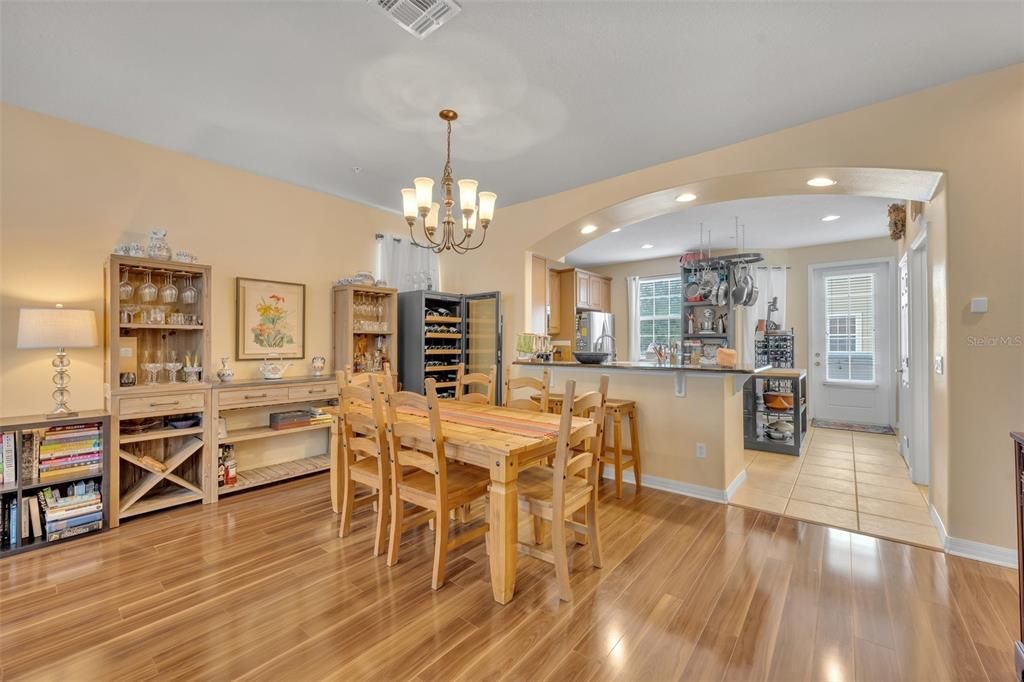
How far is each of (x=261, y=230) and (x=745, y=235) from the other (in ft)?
18.9

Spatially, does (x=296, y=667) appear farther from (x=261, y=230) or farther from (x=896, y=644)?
(x=261, y=230)

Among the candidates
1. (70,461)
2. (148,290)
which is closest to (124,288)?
(148,290)

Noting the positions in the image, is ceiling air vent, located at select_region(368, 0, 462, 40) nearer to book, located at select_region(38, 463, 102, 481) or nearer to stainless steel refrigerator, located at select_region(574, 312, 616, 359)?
book, located at select_region(38, 463, 102, 481)

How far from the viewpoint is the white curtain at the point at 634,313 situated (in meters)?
7.59

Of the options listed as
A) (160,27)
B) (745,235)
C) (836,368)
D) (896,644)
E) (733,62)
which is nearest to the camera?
(896,644)

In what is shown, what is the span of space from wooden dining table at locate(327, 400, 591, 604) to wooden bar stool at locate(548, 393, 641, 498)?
108 cm

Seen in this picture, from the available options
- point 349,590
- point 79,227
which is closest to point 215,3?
point 79,227

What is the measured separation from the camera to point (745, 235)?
5.80m

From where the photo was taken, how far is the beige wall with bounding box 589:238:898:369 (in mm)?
6039

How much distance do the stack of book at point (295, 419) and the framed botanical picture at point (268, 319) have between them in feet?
1.89

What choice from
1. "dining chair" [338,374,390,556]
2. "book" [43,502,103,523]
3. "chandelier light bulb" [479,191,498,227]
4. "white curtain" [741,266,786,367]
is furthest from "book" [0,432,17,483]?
"white curtain" [741,266,786,367]

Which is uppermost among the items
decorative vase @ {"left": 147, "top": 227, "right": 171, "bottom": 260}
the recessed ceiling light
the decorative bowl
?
the recessed ceiling light

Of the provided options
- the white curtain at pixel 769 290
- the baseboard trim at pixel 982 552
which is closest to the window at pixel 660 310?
the white curtain at pixel 769 290

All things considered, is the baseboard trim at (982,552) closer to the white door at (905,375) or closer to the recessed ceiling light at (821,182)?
the white door at (905,375)
